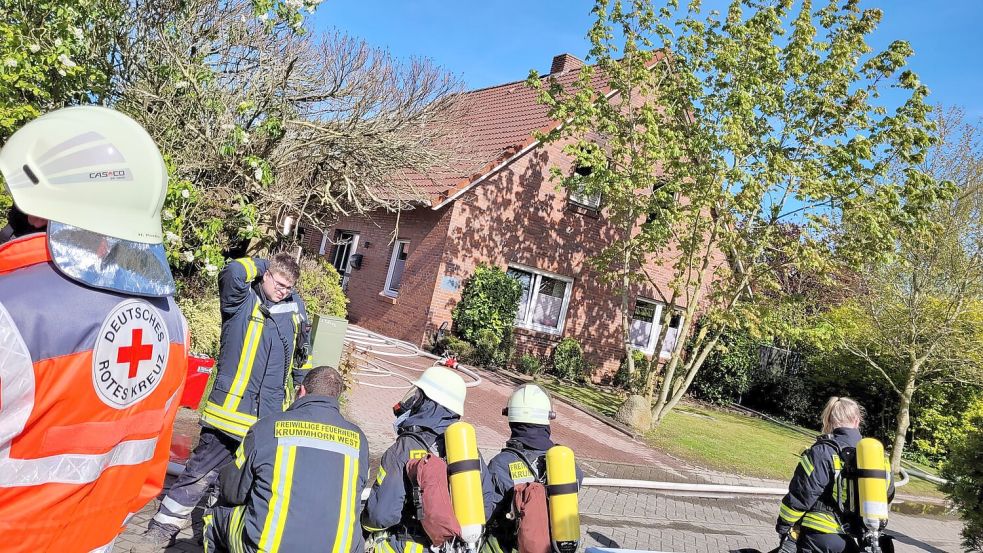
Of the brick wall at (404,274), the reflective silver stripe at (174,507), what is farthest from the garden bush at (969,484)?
the brick wall at (404,274)

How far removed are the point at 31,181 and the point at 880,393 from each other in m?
22.3

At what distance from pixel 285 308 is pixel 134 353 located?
111 inches

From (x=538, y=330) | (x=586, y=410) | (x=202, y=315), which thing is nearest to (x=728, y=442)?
(x=586, y=410)

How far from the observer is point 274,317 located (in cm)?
435

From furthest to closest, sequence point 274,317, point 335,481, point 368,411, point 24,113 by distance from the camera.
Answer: point 368,411, point 24,113, point 274,317, point 335,481

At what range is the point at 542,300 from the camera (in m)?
18.2

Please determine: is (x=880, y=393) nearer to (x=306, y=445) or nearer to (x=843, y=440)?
(x=843, y=440)

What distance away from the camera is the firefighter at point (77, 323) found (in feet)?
4.56

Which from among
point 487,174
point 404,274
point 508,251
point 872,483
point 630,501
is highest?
point 487,174

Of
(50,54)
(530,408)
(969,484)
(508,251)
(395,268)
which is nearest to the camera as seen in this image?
(530,408)

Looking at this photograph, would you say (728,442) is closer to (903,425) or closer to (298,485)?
(903,425)

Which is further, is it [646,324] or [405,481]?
[646,324]

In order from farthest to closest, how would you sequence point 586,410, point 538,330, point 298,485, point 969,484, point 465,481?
point 538,330, point 586,410, point 969,484, point 465,481, point 298,485

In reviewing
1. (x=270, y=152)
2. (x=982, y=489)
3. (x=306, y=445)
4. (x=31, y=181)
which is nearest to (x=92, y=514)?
(x=31, y=181)
